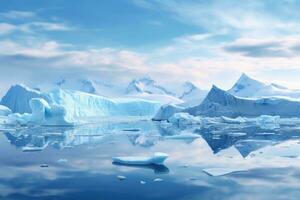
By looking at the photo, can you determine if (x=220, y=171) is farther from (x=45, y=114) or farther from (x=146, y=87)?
(x=146, y=87)

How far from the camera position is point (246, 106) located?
39812 millimetres

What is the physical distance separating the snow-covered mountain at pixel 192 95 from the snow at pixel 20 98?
2248cm

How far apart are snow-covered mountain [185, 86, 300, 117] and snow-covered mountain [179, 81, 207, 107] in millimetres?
14767

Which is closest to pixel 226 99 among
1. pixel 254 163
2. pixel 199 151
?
pixel 199 151

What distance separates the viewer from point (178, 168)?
34.4ft

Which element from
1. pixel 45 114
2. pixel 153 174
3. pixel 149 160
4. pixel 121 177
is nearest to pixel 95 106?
pixel 45 114

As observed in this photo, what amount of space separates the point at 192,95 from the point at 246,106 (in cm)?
6004

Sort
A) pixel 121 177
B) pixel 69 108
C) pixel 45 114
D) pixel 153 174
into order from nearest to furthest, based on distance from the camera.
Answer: pixel 121 177
pixel 153 174
pixel 45 114
pixel 69 108

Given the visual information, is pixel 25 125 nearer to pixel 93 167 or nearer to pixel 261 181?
pixel 93 167

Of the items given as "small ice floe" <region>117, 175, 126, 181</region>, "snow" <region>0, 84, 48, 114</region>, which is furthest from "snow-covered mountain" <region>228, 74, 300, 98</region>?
"small ice floe" <region>117, 175, 126, 181</region>

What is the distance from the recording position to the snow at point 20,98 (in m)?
42.7

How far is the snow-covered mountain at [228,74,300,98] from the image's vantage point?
5625 centimetres

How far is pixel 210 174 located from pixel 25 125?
23525 mm

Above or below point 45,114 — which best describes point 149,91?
above
